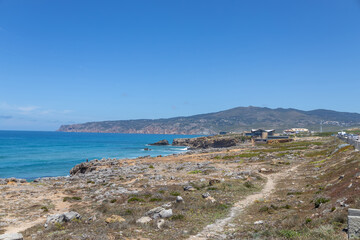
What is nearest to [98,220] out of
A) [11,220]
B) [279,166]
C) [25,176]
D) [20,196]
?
[11,220]

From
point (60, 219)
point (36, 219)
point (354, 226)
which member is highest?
point (354, 226)

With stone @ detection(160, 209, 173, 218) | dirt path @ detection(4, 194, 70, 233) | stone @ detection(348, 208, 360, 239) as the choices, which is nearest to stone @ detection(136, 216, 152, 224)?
stone @ detection(160, 209, 173, 218)

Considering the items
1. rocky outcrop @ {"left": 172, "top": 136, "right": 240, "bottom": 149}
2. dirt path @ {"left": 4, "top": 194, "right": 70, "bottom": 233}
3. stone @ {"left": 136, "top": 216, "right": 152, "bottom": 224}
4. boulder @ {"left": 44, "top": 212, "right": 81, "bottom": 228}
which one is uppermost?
boulder @ {"left": 44, "top": 212, "right": 81, "bottom": 228}

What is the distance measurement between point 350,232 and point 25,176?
2364 inches

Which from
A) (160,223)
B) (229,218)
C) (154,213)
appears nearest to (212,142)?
(229,218)

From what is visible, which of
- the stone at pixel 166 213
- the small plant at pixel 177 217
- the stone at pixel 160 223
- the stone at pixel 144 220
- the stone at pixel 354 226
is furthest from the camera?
the stone at pixel 166 213

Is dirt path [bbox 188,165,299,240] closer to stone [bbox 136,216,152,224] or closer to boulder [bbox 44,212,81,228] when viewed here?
stone [bbox 136,216,152,224]

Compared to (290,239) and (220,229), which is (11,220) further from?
(290,239)

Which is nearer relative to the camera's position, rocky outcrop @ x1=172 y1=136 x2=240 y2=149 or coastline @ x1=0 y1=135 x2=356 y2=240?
coastline @ x1=0 y1=135 x2=356 y2=240

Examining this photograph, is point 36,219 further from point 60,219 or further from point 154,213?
point 154,213

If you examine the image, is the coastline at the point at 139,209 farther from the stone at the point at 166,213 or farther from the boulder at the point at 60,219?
the boulder at the point at 60,219

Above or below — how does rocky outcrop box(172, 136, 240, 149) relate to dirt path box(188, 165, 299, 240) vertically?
below

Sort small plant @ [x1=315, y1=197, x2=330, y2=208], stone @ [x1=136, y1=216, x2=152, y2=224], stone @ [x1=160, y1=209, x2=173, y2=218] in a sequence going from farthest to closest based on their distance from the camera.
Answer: small plant @ [x1=315, y1=197, x2=330, y2=208], stone @ [x1=160, y1=209, x2=173, y2=218], stone @ [x1=136, y1=216, x2=152, y2=224]

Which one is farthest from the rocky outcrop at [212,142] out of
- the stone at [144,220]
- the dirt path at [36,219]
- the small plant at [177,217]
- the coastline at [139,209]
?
the stone at [144,220]
